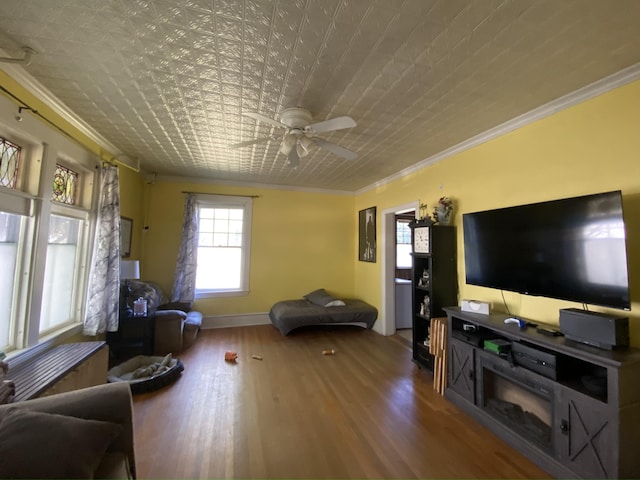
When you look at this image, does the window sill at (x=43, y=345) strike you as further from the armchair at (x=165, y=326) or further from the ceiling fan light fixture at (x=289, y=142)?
the ceiling fan light fixture at (x=289, y=142)

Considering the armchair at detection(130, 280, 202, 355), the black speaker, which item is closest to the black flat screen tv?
the black speaker

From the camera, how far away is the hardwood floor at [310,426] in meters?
1.70

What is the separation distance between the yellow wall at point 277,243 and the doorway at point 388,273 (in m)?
1.14

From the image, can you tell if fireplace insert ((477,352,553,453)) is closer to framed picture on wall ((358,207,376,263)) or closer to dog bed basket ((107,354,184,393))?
framed picture on wall ((358,207,376,263))

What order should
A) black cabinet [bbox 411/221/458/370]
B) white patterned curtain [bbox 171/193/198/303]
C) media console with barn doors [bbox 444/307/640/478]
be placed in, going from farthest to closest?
white patterned curtain [bbox 171/193/198/303], black cabinet [bbox 411/221/458/370], media console with barn doors [bbox 444/307/640/478]

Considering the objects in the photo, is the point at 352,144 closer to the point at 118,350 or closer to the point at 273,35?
the point at 273,35

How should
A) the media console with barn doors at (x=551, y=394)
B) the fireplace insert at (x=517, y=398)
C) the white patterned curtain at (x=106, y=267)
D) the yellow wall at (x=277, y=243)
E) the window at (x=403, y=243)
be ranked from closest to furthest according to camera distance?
the media console with barn doors at (x=551, y=394)
the fireplace insert at (x=517, y=398)
the white patterned curtain at (x=106, y=267)
the yellow wall at (x=277, y=243)
the window at (x=403, y=243)

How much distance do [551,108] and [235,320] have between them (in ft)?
16.5

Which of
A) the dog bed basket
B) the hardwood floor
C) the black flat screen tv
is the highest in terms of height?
the black flat screen tv

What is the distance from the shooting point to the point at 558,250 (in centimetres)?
193

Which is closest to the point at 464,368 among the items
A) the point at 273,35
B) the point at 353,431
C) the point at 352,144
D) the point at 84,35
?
the point at 353,431

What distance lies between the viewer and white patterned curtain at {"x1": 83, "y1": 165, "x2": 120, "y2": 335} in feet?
9.34

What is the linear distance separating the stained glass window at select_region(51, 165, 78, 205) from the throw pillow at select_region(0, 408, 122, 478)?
216cm

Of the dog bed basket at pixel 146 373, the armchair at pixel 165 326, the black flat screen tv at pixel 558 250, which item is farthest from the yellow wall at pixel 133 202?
the black flat screen tv at pixel 558 250
